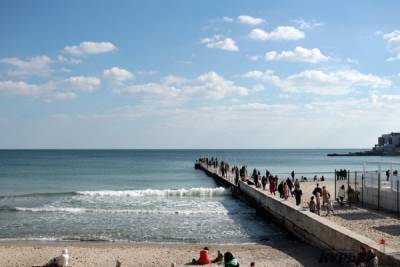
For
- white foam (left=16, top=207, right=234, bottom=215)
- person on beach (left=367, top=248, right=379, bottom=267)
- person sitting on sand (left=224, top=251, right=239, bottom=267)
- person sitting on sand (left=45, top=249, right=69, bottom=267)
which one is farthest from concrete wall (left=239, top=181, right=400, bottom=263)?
person sitting on sand (left=45, top=249, right=69, bottom=267)

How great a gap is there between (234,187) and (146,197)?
22.7 ft

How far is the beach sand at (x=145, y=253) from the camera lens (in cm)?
1512

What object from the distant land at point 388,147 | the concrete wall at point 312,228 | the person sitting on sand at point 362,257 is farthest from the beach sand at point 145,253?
the distant land at point 388,147

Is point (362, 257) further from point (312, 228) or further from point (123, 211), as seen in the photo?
point (123, 211)

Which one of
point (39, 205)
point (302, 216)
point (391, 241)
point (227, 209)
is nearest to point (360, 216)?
point (302, 216)

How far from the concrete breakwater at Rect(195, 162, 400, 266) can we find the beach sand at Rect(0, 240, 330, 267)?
1.76 feet

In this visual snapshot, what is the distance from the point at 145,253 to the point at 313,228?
20.0 feet

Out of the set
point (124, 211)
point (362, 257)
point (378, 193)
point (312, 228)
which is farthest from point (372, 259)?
point (124, 211)

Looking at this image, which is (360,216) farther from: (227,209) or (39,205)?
(39,205)

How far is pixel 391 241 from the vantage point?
1449 centimetres

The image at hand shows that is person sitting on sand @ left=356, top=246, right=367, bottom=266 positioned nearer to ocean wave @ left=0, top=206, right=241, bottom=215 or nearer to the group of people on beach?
the group of people on beach

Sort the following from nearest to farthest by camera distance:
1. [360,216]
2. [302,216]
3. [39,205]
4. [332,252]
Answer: [332,252] → [302,216] → [360,216] → [39,205]

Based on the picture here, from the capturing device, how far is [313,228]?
1683 cm

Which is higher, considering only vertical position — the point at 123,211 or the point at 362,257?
the point at 362,257
